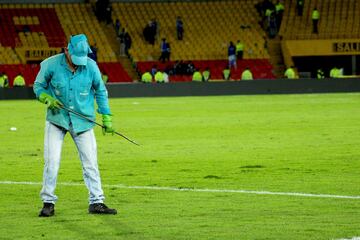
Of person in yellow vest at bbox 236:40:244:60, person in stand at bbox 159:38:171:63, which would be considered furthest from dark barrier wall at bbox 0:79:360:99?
person in yellow vest at bbox 236:40:244:60

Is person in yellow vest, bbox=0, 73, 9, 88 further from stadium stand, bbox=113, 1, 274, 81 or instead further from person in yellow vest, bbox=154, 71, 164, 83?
stadium stand, bbox=113, 1, 274, 81

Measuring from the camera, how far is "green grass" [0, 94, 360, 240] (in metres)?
11.0

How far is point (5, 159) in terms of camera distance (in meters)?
20.0

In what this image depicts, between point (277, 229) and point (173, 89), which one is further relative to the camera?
point (173, 89)

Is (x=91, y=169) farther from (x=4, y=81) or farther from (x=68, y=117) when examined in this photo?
(x=4, y=81)

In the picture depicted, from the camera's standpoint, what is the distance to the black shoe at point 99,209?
12.0m

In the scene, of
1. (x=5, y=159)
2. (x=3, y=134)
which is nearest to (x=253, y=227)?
(x=5, y=159)

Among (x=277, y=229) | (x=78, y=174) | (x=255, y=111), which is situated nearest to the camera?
(x=277, y=229)

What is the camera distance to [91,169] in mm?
11898

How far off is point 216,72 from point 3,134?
35258 mm

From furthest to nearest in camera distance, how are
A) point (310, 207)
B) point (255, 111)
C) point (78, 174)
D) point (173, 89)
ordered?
1. point (173, 89)
2. point (255, 111)
3. point (78, 174)
4. point (310, 207)

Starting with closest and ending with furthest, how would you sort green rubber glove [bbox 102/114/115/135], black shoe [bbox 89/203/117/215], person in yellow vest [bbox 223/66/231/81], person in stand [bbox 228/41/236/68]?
black shoe [bbox 89/203/117/215] → green rubber glove [bbox 102/114/115/135] → person in yellow vest [bbox 223/66/231/81] → person in stand [bbox 228/41/236/68]

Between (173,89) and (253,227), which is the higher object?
(253,227)

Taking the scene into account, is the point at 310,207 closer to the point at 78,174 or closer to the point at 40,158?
the point at 78,174
